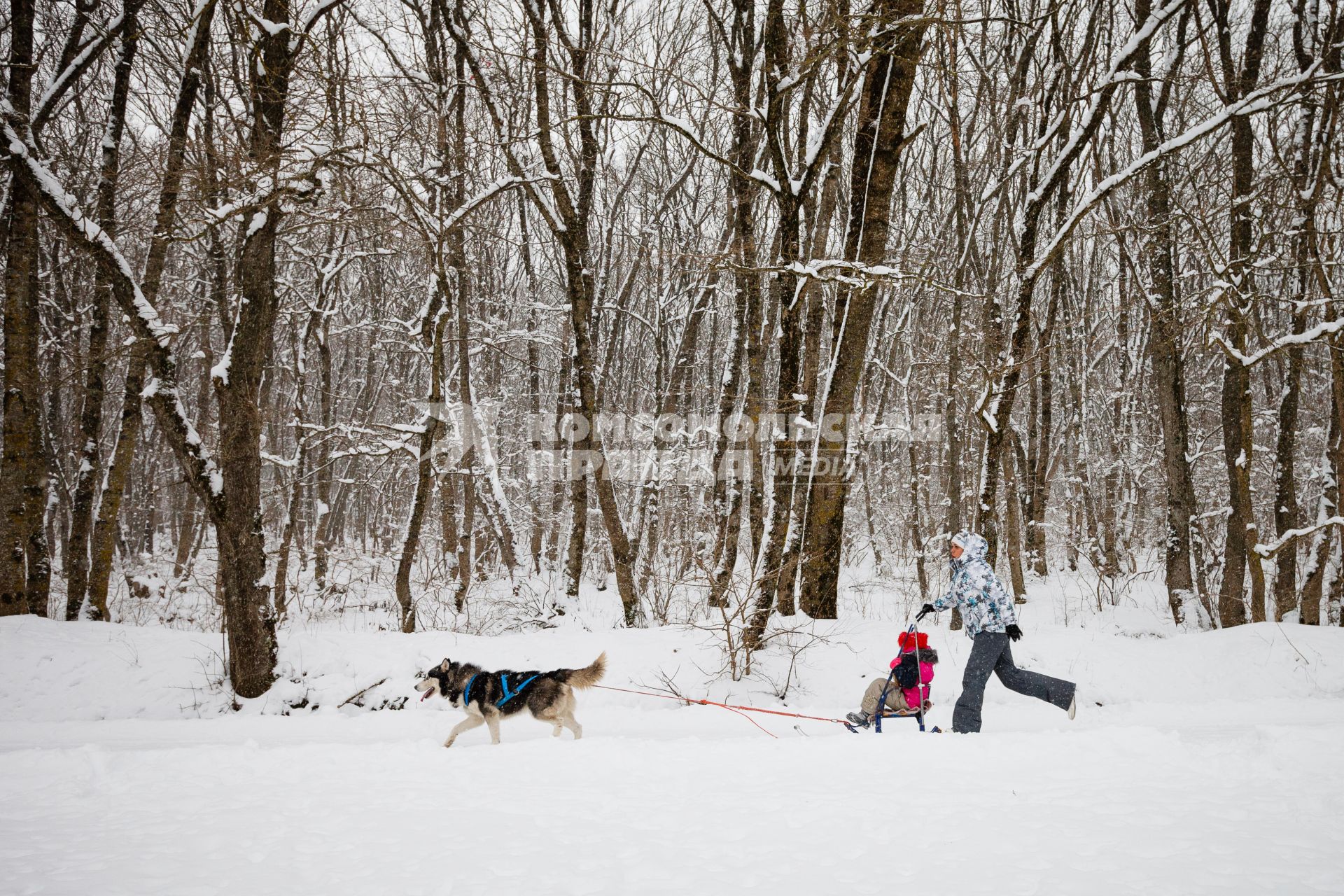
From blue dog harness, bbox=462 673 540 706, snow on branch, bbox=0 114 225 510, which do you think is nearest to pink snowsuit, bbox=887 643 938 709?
blue dog harness, bbox=462 673 540 706

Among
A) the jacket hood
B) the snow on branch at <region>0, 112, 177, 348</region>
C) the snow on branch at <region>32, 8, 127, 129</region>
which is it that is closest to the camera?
the jacket hood

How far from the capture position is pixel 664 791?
13.6 ft

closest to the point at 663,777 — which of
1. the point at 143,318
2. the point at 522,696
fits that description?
the point at 522,696

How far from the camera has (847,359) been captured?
8.21m

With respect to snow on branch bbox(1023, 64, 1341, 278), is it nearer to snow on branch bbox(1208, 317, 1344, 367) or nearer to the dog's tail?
snow on branch bbox(1208, 317, 1344, 367)

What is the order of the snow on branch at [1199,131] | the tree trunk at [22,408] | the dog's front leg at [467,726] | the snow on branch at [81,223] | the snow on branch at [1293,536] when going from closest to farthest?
the dog's front leg at [467,726] → the snow on branch at [81,223] → the snow on branch at [1199,131] → the snow on branch at [1293,536] → the tree trunk at [22,408]

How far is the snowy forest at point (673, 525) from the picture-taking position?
3525 mm

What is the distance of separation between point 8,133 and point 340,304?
513 inches

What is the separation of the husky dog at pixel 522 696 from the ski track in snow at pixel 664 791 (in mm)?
228

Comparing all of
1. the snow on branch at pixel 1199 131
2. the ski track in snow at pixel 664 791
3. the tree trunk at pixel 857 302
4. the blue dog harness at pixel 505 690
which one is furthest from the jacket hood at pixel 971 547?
the snow on branch at pixel 1199 131

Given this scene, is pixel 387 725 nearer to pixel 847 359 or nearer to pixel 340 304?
pixel 847 359

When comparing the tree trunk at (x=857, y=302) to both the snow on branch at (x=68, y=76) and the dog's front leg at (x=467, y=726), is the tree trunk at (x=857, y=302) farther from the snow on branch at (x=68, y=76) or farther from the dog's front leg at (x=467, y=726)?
the snow on branch at (x=68, y=76)

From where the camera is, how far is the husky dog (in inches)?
219

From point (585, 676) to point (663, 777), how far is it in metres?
1.44
